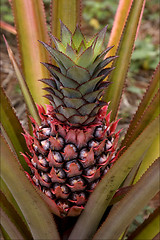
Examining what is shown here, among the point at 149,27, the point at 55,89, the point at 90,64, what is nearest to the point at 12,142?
the point at 55,89

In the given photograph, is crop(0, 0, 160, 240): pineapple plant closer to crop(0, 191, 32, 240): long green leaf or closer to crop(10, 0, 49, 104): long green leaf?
crop(0, 191, 32, 240): long green leaf

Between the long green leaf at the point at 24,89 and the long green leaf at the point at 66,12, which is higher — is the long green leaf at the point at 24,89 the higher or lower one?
the lower one

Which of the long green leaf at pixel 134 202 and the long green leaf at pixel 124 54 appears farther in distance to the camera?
the long green leaf at pixel 124 54

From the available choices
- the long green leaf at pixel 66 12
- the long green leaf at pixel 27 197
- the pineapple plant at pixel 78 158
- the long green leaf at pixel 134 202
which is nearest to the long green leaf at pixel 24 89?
the pineapple plant at pixel 78 158

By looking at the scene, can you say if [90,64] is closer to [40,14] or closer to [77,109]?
[77,109]

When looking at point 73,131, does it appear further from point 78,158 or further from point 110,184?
point 110,184

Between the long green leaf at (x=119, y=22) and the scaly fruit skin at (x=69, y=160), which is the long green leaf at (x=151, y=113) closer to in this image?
the scaly fruit skin at (x=69, y=160)
